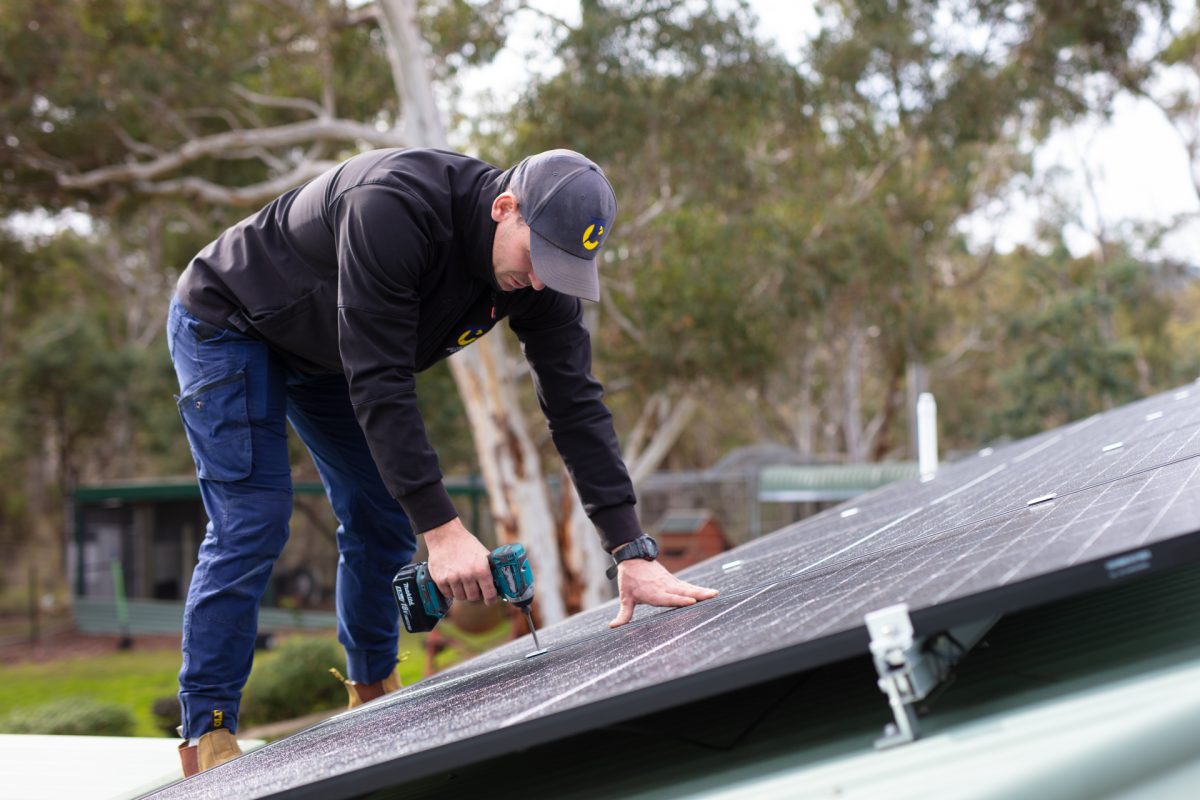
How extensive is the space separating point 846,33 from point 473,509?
9.99 m

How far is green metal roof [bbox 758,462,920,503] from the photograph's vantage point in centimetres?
1772

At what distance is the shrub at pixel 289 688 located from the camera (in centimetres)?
980

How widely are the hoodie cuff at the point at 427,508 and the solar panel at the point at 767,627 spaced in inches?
15.1

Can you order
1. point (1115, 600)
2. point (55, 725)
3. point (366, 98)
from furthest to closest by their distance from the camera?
point (366, 98) → point (55, 725) → point (1115, 600)

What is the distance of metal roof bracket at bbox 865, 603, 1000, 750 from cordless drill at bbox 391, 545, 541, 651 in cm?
105

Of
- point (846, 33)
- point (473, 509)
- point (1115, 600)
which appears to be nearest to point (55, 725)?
point (1115, 600)

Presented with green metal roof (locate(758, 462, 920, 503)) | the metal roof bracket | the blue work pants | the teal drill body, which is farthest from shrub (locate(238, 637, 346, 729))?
green metal roof (locate(758, 462, 920, 503))

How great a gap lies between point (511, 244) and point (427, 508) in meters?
0.67

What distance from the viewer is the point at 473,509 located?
59.4 feet

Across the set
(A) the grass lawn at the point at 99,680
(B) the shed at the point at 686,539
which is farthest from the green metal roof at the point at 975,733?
(B) the shed at the point at 686,539

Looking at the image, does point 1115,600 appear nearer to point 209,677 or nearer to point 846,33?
point 209,677

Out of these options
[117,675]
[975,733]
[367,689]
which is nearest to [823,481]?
[117,675]

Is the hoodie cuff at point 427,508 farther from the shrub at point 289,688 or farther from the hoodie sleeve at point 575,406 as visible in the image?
the shrub at point 289,688

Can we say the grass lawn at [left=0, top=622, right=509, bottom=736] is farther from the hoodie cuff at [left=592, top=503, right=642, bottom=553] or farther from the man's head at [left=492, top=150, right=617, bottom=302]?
the man's head at [left=492, top=150, right=617, bottom=302]
